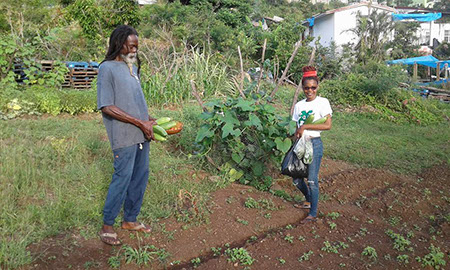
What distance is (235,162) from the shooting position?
5.20 metres

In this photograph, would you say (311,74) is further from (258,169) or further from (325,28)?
(325,28)

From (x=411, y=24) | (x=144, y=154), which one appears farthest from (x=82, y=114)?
(x=411, y=24)

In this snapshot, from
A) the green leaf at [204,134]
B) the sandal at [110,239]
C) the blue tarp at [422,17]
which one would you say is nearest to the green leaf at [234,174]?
the green leaf at [204,134]

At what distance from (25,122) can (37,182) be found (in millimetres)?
3367

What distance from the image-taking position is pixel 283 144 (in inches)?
183

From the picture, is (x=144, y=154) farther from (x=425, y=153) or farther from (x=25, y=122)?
(x=425, y=153)

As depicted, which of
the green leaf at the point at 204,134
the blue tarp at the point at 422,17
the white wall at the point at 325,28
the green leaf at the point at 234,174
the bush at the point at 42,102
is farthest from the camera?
the blue tarp at the point at 422,17

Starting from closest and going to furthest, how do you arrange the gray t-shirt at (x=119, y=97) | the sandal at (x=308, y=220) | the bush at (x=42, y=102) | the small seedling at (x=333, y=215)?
the gray t-shirt at (x=119, y=97) → the sandal at (x=308, y=220) → the small seedling at (x=333, y=215) → the bush at (x=42, y=102)

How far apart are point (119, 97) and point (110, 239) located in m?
1.24

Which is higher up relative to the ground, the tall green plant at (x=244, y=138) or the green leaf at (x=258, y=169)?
the tall green plant at (x=244, y=138)

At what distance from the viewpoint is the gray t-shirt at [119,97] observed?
3287mm

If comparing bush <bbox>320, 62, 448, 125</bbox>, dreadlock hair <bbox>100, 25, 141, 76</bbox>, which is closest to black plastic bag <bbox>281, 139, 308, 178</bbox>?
dreadlock hair <bbox>100, 25, 141, 76</bbox>

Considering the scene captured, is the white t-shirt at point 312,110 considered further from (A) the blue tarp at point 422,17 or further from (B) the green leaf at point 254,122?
(A) the blue tarp at point 422,17

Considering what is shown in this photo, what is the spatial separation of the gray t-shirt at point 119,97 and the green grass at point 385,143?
4.59m
